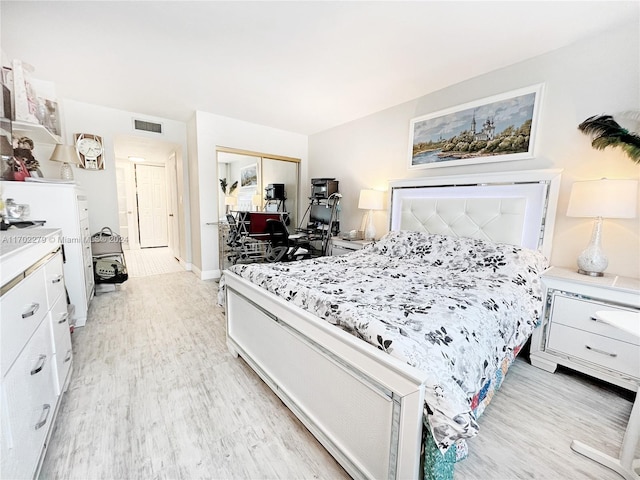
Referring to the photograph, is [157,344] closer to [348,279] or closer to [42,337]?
[42,337]

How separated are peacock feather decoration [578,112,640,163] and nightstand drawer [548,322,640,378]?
125cm

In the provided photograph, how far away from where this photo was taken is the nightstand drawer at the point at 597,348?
5.52ft

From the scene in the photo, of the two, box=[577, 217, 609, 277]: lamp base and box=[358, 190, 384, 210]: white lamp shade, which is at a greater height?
box=[358, 190, 384, 210]: white lamp shade

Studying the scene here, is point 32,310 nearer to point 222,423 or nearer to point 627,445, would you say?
point 222,423

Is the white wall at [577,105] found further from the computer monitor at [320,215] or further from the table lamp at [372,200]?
the computer monitor at [320,215]

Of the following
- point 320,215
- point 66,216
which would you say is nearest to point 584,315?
point 320,215

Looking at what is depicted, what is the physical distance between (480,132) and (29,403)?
3.58m

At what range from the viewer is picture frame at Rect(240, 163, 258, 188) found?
4500 millimetres

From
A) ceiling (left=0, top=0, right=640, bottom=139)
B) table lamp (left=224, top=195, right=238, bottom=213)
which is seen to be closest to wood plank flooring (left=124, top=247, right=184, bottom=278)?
table lamp (left=224, top=195, right=238, bottom=213)

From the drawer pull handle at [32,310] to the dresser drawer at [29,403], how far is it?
0.33 feet

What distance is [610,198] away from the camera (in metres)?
1.79

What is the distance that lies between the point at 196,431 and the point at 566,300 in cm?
254

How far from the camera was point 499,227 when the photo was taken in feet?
8.09

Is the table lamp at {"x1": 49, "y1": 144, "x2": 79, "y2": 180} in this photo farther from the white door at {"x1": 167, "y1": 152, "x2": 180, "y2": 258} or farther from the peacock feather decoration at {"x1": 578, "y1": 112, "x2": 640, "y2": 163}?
the peacock feather decoration at {"x1": 578, "y1": 112, "x2": 640, "y2": 163}
